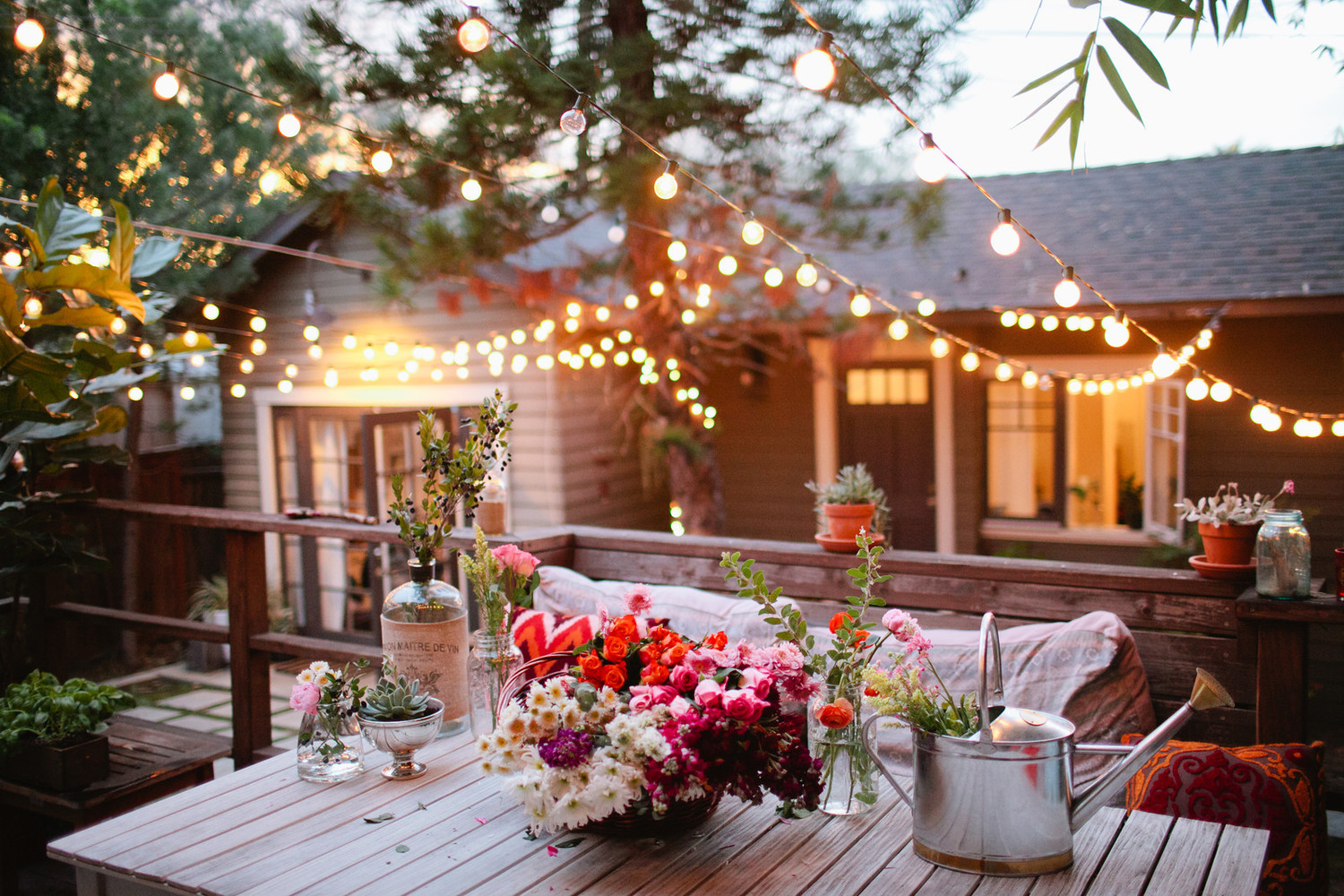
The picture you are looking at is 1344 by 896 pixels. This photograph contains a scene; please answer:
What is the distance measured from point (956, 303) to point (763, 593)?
514cm

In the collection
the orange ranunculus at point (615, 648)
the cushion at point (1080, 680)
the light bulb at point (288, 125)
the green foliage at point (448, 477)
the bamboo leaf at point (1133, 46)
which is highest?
the light bulb at point (288, 125)

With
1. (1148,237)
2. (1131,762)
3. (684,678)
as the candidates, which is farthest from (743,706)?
(1148,237)

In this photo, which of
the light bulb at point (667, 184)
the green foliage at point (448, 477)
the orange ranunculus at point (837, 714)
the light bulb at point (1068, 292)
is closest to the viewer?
the orange ranunculus at point (837, 714)

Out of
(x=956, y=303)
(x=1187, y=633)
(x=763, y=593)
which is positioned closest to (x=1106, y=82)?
(x=763, y=593)

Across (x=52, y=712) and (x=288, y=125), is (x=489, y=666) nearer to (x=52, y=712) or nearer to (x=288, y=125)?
(x=52, y=712)

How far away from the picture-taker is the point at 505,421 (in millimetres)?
2010

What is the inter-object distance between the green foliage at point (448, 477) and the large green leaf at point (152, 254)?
2.20m

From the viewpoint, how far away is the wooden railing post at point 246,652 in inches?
140

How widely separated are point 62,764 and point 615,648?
6.87 feet

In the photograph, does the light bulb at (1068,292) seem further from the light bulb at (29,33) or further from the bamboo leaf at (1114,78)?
the light bulb at (29,33)

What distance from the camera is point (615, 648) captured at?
163 centimetres

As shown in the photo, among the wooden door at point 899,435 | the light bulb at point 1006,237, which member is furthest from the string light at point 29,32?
the wooden door at point 899,435

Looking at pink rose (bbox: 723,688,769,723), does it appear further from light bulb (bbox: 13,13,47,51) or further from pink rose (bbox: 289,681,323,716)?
light bulb (bbox: 13,13,47,51)

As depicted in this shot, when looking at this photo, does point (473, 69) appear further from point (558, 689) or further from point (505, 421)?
point (558, 689)
